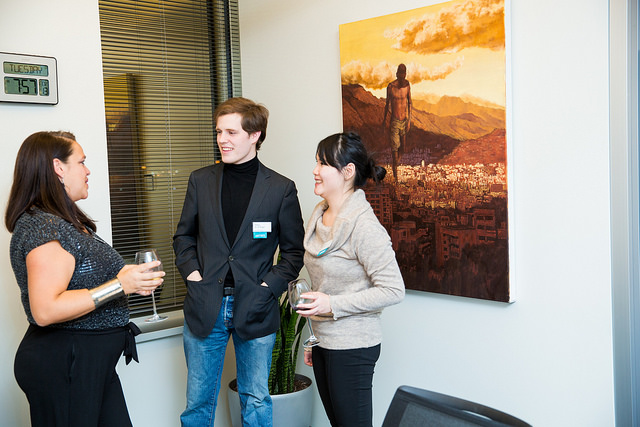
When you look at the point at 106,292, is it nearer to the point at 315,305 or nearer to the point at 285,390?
the point at 315,305

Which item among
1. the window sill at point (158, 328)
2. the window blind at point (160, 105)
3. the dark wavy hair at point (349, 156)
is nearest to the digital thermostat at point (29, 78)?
the window blind at point (160, 105)

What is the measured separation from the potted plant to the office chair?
77.5 inches

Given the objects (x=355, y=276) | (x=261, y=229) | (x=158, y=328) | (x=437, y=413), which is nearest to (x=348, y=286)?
(x=355, y=276)

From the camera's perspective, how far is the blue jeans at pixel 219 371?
→ 273 cm

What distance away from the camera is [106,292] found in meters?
2.03

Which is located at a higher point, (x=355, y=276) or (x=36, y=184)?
(x=36, y=184)

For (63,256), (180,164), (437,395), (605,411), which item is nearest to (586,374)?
(605,411)

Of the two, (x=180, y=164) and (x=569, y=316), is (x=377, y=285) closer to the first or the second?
(x=569, y=316)

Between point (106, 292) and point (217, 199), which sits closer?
point (106, 292)

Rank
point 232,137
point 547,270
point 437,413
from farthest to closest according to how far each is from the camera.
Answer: point 232,137
point 547,270
point 437,413

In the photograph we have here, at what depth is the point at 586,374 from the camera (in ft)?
7.88

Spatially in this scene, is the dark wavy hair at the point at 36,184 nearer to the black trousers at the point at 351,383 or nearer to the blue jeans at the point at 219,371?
the blue jeans at the point at 219,371

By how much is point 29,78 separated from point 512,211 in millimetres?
2336

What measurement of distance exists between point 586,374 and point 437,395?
1376 millimetres
